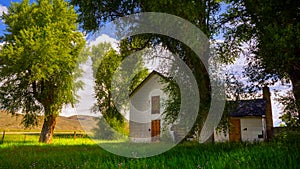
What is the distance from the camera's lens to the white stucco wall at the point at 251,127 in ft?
85.4

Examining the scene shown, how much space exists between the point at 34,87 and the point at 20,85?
137 centimetres

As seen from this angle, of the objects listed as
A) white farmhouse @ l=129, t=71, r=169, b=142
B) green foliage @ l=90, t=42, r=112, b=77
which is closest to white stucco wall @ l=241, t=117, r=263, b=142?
white farmhouse @ l=129, t=71, r=169, b=142

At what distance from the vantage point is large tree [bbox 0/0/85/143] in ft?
88.1

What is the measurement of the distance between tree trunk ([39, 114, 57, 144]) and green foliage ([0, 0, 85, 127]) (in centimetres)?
118

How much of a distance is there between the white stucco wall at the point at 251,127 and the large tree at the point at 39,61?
56.4 feet

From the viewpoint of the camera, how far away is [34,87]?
29.4 metres

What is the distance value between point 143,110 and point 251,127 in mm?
12388

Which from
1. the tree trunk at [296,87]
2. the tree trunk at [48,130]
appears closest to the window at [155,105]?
the tree trunk at [48,130]

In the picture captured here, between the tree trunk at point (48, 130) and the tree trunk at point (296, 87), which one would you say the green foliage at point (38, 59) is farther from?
the tree trunk at point (296, 87)

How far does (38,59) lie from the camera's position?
1059 inches

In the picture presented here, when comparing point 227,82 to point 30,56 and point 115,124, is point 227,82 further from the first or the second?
point 115,124

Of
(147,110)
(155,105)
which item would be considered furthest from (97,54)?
(155,105)

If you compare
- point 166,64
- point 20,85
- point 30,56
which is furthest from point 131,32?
point 20,85

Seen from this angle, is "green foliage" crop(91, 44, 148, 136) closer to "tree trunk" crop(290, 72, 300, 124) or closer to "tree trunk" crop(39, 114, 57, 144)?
"tree trunk" crop(39, 114, 57, 144)
